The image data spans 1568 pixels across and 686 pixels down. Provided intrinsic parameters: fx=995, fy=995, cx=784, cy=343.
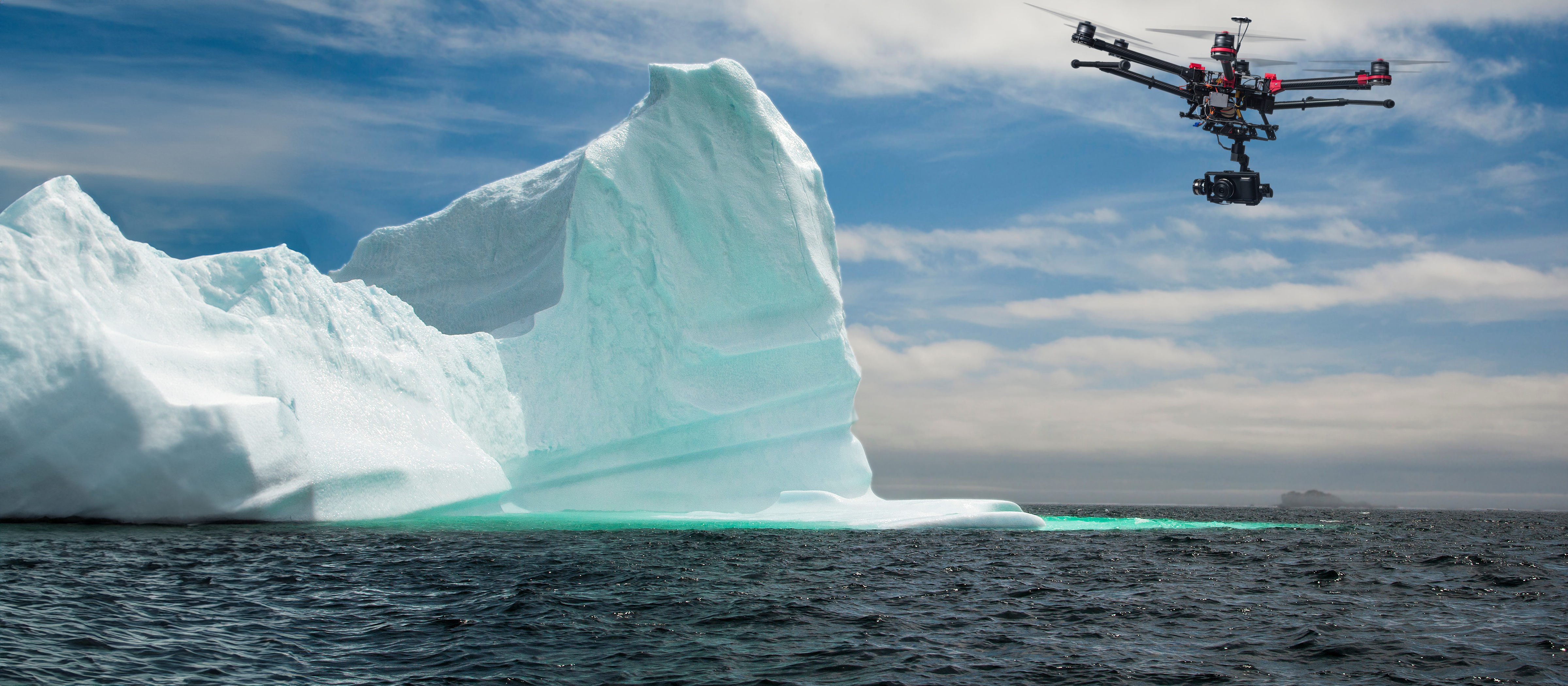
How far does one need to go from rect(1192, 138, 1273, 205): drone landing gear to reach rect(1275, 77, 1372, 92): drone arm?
143 cm

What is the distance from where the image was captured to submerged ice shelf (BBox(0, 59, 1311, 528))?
50.2 ft

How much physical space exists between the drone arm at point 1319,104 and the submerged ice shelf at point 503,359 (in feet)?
33.0

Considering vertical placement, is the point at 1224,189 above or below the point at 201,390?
above

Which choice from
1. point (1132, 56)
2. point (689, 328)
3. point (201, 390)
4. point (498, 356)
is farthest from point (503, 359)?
point (1132, 56)

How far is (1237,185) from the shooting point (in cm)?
2064

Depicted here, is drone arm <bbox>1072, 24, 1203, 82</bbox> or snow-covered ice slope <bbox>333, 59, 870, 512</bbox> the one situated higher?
drone arm <bbox>1072, 24, 1203, 82</bbox>

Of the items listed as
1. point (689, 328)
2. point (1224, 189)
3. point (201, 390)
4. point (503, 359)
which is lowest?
point (201, 390)

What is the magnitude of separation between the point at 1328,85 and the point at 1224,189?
2.96 m

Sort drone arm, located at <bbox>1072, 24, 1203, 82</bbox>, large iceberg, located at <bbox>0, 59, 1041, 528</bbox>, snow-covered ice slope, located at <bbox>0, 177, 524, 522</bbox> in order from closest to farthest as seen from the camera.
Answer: snow-covered ice slope, located at <bbox>0, 177, 524, 522</bbox> < large iceberg, located at <bbox>0, 59, 1041, 528</bbox> < drone arm, located at <bbox>1072, 24, 1203, 82</bbox>

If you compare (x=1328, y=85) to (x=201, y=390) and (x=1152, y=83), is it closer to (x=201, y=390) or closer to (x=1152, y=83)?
(x=1152, y=83)

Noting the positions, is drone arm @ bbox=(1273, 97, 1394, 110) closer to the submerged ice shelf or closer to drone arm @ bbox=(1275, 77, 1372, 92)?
drone arm @ bbox=(1275, 77, 1372, 92)

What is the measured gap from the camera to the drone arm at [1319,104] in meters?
20.5

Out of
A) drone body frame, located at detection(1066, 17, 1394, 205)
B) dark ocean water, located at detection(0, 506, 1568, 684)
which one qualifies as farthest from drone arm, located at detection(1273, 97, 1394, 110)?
dark ocean water, located at detection(0, 506, 1568, 684)

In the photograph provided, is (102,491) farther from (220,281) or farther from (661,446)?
(661,446)
